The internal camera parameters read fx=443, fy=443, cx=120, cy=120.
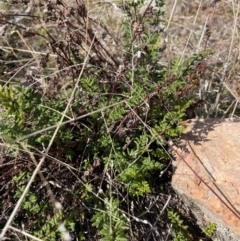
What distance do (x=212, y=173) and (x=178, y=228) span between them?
1.01 feet

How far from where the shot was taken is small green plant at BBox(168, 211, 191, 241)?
2.07 meters

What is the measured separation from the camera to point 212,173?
6.97ft

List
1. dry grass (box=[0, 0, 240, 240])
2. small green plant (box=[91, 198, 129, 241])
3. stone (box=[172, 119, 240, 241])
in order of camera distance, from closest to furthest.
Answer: small green plant (box=[91, 198, 129, 241]) < stone (box=[172, 119, 240, 241]) < dry grass (box=[0, 0, 240, 240])

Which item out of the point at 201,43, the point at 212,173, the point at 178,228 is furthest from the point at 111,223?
the point at 201,43

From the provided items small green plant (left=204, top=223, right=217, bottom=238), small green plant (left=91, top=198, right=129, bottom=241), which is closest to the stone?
small green plant (left=204, top=223, right=217, bottom=238)

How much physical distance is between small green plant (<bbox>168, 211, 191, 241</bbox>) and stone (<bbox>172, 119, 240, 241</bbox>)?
0.09m

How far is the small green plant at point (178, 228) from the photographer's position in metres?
2.07

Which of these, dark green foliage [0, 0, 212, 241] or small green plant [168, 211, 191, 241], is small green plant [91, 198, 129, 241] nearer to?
dark green foliage [0, 0, 212, 241]

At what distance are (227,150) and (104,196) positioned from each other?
0.65 meters

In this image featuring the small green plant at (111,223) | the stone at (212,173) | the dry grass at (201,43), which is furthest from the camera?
the dry grass at (201,43)

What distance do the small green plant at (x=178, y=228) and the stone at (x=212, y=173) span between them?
0.09 m

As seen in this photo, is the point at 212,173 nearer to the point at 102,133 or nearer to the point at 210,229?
the point at 210,229

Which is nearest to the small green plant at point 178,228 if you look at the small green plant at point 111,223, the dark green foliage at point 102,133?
the dark green foliage at point 102,133

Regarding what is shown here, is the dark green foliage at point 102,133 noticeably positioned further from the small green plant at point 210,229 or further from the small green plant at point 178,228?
the small green plant at point 210,229
